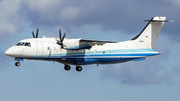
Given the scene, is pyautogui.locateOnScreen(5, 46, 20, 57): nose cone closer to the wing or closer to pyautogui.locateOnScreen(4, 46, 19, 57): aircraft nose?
pyautogui.locateOnScreen(4, 46, 19, 57): aircraft nose

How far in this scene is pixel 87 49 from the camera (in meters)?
35.5

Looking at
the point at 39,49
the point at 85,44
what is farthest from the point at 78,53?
the point at 39,49

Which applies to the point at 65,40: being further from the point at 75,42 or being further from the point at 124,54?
the point at 124,54

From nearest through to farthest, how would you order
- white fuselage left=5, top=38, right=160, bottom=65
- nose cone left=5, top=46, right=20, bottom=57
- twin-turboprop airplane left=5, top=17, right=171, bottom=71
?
nose cone left=5, top=46, right=20, bottom=57 → white fuselage left=5, top=38, right=160, bottom=65 → twin-turboprop airplane left=5, top=17, right=171, bottom=71

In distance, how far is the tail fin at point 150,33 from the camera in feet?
127

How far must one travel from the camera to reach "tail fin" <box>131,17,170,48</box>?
38.7 m

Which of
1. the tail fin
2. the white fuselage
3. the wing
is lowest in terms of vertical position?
the white fuselage

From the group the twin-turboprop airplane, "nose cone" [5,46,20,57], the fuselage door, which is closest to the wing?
the twin-turboprop airplane

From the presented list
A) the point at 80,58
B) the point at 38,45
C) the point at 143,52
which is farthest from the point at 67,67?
the point at 143,52

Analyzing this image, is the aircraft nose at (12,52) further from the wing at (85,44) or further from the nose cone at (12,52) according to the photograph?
the wing at (85,44)

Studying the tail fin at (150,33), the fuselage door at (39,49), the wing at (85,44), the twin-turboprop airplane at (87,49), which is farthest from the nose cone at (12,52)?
the tail fin at (150,33)

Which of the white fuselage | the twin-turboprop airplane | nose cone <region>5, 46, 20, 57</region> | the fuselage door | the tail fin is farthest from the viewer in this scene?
the tail fin

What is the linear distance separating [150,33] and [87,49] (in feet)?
27.3

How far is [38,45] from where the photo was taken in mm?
33094
